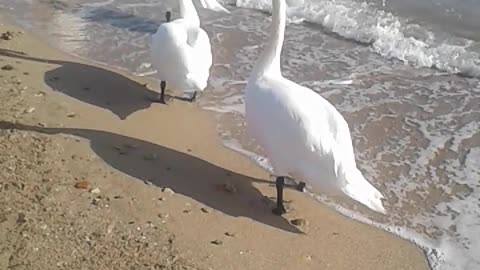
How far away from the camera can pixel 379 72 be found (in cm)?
811

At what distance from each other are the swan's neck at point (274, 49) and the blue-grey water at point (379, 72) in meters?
0.67

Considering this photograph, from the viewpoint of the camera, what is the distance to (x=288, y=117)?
16.9 ft

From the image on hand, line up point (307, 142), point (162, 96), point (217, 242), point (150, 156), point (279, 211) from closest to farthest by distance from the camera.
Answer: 1. point (217, 242)
2. point (307, 142)
3. point (279, 211)
4. point (150, 156)
5. point (162, 96)

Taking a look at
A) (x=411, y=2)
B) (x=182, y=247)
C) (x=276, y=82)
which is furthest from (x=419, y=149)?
(x=411, y=2)

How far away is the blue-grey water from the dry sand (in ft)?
0.99

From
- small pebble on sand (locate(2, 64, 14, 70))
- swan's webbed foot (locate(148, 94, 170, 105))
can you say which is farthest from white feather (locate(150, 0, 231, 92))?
small pebble on sand (locate(2, 64, 14, 70))

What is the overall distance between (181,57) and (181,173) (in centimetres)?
148

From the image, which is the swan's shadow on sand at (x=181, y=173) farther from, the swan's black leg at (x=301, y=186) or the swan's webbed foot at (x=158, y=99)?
the swan's webbed foot at (x=158, y=99)

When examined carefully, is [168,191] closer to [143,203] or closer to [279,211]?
[143,203]

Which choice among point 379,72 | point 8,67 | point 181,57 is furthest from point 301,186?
point 8,67

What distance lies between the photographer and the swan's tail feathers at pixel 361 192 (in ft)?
16.1

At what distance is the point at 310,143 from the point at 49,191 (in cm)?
160

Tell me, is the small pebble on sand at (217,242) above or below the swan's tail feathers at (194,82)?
below

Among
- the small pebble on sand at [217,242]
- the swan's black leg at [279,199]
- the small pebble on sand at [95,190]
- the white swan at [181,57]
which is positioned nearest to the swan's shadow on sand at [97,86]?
the white swan at [181,57]
